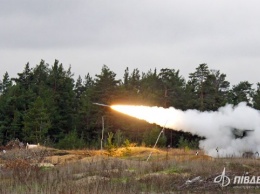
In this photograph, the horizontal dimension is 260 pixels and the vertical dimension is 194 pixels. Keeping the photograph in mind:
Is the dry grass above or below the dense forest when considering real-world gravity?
below

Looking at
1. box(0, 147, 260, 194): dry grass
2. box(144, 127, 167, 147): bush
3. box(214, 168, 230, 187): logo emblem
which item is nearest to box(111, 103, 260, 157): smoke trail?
box(0, 147, 260, 194): dry grass

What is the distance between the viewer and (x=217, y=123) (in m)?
27.8

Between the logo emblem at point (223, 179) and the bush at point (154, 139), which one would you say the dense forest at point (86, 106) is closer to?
the bush at point (154, 139)

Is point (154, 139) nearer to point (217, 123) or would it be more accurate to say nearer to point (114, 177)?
point (217, 123)

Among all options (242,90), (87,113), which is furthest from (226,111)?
(242,90)

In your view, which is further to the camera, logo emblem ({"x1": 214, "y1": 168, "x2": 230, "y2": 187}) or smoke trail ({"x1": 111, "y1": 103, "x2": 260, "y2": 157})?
smoke trail ({"x1": 111, "y1": 103, "x2": 260, "y2": 157})

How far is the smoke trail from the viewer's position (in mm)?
26516

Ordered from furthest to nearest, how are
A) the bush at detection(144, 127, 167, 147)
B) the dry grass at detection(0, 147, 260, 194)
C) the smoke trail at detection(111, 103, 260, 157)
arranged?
the bush at detection(144, 127, 167, 147), the smoke trail at detection(111, 103, 260, 157), the dry grass at detection(0, 147, 260, 194)

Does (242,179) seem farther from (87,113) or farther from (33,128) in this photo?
(87,113)

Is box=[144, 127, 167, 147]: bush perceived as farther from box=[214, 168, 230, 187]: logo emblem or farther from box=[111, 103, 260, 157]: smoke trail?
box=[214, 168, 230, 187]: logo emblem

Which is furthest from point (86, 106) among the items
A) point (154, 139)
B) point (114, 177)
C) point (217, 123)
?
point (114, 177)

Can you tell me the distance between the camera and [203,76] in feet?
206

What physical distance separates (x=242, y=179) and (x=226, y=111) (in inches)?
493

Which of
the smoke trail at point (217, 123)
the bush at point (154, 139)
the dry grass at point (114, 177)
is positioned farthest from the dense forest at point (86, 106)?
the dry grass at point (114, 177)
